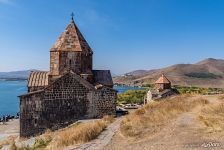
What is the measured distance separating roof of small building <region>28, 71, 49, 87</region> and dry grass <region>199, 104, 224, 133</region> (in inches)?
422

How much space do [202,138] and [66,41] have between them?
13.5 metres

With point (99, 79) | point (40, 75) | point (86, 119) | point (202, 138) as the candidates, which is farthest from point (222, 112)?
point (40, 75)

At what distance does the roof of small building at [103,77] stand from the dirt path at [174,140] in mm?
10406

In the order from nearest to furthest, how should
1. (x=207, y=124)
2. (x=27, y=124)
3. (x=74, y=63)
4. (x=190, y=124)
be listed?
(x=207, y=124), (x=190, y=124), (x=27, y=124), (x=74, y=63)

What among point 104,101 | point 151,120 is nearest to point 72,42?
point 104,101

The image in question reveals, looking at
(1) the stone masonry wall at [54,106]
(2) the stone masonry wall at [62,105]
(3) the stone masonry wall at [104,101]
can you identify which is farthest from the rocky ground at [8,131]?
(3) the stone masonry wall at [104,101]

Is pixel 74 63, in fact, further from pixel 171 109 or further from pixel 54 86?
pixel 171 109

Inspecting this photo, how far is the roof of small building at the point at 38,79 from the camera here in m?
22.3

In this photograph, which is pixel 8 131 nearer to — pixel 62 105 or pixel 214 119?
pixel 62 105

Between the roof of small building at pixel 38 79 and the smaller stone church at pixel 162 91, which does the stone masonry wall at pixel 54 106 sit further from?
the smaller stone church at pixel 162 91

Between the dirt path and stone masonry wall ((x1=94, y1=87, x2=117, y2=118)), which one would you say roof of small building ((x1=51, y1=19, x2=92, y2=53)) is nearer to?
stone masonry wall ((x1=94, y1=87, x2=117, y2=118))

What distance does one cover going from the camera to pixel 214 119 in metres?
12.8

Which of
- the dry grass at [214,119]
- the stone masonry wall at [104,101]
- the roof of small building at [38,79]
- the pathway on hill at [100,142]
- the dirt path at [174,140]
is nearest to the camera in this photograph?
the dirt path at [174,140]

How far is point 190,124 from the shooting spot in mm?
13297
